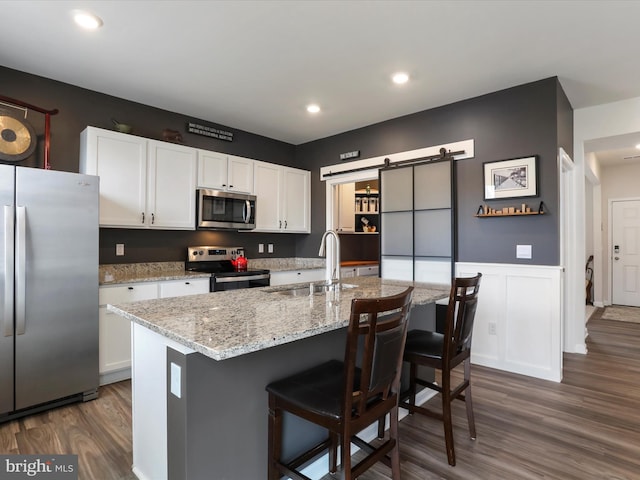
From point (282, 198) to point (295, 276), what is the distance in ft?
3.71

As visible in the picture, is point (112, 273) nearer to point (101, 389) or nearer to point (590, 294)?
point (101, 389)

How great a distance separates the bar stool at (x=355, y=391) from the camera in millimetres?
1281

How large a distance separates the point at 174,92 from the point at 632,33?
3851 millimetres

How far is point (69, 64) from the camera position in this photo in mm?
2928

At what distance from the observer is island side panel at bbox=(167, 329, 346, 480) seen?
4.43 ft

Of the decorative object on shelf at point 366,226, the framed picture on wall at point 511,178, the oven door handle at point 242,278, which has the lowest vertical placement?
the oven door handle at point 242,278

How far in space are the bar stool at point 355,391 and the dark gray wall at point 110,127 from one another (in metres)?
2.90

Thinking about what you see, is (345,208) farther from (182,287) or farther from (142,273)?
(142,273)

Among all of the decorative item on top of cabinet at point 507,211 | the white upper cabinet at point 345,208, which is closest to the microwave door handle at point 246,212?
the white upper cabinet at point 345,208

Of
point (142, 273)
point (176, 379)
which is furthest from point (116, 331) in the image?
point (176, 379)

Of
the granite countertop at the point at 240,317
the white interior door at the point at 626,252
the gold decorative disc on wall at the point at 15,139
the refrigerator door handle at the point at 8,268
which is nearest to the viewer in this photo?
the granite countertop at the point at 240,317

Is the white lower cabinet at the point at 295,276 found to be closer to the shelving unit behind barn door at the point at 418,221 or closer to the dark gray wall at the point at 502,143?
the shelving unit behind barn door at the point at 418,221

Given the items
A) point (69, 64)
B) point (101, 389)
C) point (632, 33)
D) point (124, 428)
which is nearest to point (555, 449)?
point (124, 428)

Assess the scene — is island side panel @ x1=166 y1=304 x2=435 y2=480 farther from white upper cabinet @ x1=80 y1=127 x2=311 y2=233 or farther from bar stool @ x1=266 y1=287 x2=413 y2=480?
white upper cabinet @ x1=80 y1=127 x2=311 y2=233
